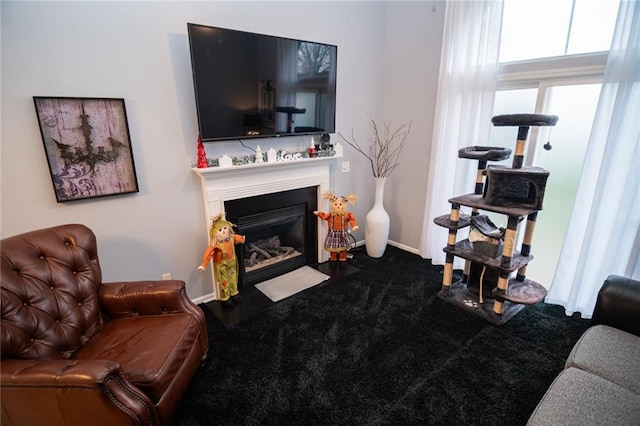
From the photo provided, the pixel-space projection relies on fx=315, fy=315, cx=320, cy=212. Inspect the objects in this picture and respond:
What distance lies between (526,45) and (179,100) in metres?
2.73

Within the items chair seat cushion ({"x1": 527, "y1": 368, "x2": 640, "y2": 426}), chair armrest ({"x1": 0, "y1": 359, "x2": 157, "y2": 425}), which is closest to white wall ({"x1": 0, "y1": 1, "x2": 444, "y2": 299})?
chair armrest ({"x1": 0, "y1": 359, "x2": 157, "y2": 425})

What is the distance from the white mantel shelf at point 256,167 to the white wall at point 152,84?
157 mm

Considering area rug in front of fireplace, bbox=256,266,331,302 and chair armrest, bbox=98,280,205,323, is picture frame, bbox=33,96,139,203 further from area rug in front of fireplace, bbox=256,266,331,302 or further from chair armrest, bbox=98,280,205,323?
area rug in front of fireplace, bbox=256,266,331,302

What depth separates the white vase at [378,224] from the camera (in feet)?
10.9

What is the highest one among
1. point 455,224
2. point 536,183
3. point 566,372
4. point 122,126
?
point 122,126

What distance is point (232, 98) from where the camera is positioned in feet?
7.61

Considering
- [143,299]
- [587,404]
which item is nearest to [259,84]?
[143,299]

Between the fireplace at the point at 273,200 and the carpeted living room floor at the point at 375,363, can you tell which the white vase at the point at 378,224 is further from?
the carpeted living room floor at the point at 375,363

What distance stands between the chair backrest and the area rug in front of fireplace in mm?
1294

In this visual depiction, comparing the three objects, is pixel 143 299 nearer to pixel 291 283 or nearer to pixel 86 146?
pixel 86 146

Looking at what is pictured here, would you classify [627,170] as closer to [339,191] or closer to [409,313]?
[409,313]

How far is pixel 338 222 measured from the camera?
3148mm

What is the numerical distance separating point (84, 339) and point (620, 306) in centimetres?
274

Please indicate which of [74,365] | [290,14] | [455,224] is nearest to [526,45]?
[455,224]
